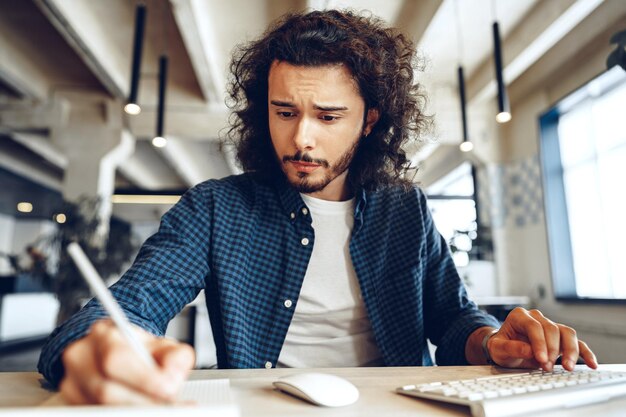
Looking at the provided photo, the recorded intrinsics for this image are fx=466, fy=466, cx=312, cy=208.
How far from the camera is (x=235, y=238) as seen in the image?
1193mm

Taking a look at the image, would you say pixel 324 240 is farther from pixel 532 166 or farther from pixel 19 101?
pixel 19 101

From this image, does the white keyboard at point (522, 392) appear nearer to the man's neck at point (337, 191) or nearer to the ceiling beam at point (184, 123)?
the man's neck at point (337, 191)

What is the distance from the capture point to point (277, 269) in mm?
1218

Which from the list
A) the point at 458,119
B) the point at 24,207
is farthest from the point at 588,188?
the point at 24,207

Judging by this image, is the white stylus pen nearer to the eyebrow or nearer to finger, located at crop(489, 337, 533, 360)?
finger, located at crop(489, 337, 533, 360)

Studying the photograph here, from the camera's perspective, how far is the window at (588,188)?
168 inches

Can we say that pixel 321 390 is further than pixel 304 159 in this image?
No

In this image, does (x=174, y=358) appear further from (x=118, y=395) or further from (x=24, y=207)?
(x=24, y=207)

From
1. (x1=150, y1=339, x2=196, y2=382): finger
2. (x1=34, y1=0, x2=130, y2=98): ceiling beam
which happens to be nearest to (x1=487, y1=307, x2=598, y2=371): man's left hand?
(x1=150, y1=339, x2=196, y2=382): finger

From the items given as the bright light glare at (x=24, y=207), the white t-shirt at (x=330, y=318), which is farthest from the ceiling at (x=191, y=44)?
the bright light glare at (x=24, y=207)

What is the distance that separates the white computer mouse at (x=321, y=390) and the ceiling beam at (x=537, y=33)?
406 cm

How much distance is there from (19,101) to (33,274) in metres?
2.29

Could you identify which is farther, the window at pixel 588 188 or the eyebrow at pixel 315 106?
the window at pixel 588 188

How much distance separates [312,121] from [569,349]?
0.75m
